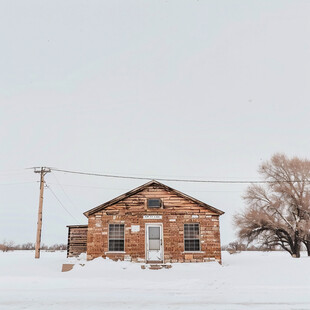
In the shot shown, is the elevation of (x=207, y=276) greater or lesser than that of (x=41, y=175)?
lesser

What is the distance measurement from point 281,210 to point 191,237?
16883 millimetres

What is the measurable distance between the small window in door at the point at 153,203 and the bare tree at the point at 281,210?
15.9m

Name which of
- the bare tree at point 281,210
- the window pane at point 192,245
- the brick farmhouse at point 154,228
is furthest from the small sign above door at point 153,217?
the bare tree at point 281,210

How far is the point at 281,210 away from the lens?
108 ft

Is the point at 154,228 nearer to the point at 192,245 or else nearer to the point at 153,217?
the point at 153,217

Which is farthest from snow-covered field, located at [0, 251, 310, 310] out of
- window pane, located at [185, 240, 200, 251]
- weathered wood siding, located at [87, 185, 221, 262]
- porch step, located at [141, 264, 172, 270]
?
window pane, located at [185, 240, 200, 251]

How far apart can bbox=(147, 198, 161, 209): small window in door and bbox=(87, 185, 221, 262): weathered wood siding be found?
21cm

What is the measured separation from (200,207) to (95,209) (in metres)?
6.89

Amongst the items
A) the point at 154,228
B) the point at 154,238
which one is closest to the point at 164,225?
the point at 154,228

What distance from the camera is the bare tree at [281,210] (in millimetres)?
31781

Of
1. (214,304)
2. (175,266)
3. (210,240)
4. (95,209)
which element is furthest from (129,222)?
(214,304)

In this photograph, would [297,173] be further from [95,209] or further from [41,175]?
[41,175]

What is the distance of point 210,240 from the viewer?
2002cm

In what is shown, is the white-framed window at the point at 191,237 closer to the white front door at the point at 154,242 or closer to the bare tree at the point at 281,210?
the white front door at the point at 154,242
